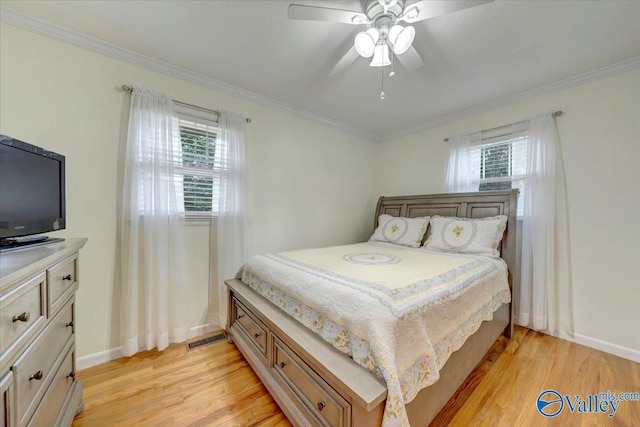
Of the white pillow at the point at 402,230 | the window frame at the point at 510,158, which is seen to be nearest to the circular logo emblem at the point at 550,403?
the white pillow at the point at 402,230

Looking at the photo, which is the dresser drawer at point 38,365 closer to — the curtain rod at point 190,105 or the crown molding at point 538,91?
the curtain rod at point 190,105

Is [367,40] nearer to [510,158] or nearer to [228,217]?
[228,217]

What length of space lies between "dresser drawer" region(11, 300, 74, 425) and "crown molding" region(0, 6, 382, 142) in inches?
74.8

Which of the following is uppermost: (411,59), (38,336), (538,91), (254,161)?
(538,91)

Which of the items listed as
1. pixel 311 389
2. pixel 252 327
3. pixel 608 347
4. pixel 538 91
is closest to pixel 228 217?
pixel 252 327

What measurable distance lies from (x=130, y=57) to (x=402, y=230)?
124 inches

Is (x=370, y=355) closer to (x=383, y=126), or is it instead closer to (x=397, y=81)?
(x=397, y=81)

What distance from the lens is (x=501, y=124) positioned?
2674mm

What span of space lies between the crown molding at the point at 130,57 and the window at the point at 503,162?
223 cm

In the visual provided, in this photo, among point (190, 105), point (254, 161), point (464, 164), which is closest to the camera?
point (190, 105)

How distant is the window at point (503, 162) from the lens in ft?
8.43

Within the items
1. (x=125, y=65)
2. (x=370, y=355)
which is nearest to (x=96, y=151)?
(x=125, y=65)

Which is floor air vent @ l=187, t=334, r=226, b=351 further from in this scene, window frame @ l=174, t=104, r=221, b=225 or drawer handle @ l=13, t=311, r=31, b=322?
drawer handle @ l=13, t=311, r=31, b=322

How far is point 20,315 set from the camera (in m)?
0.77
